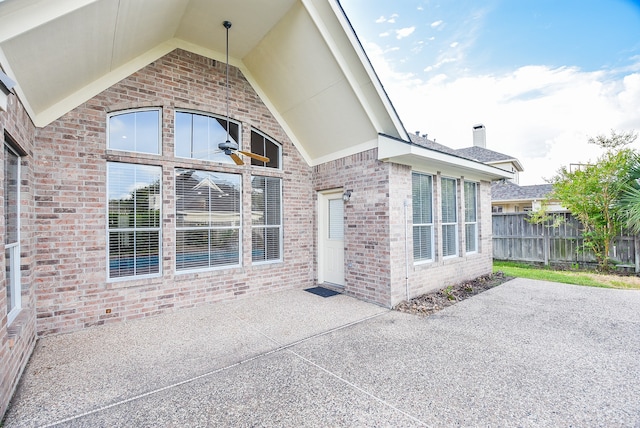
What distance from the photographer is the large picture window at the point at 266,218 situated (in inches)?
264

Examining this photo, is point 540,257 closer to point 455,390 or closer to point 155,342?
point 455,390

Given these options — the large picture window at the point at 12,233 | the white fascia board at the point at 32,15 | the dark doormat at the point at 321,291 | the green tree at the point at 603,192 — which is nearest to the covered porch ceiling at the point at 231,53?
the white fascia board at the point at 32,15

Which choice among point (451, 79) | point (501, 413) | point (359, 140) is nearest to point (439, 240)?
point (359, 140)

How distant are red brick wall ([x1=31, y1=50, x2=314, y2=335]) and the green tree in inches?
376

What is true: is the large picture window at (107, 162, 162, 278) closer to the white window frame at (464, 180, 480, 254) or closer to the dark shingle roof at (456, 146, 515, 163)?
the white window frame at (464, 180, 480, 254)

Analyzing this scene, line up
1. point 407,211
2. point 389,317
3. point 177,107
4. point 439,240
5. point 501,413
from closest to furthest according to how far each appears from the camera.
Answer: point 501,413
point 389,317
point 177,107
point 407,211
point 439,240

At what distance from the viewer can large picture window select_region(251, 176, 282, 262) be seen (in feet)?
22.0

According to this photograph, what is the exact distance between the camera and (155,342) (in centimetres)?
420

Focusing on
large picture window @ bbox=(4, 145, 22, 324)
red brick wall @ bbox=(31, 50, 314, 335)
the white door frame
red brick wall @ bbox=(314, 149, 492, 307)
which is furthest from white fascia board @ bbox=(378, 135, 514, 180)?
large picture window @ bbox=(4, 145, 22, 324)

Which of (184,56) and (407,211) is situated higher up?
(184,56)

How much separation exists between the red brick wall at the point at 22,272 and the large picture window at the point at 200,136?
86.3 inches

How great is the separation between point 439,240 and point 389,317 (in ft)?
8.88

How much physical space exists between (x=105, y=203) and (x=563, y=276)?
38.6 feet

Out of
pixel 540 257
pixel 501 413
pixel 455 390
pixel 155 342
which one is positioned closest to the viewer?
pixel 501 413
